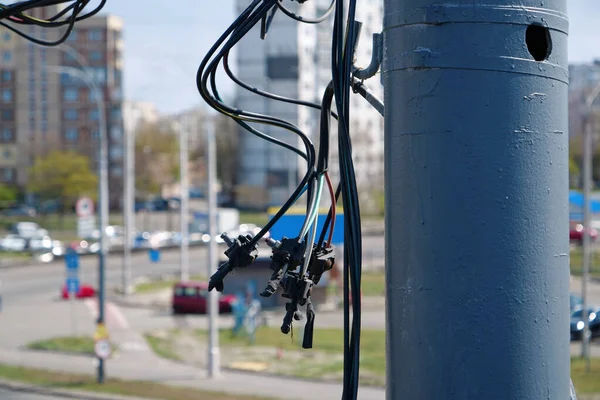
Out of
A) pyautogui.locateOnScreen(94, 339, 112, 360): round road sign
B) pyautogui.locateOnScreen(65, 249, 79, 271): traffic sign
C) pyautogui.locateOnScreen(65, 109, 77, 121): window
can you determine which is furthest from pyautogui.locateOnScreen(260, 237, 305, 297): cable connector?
pyautogui.locateOnScreen(65, 109, 77, 121): window

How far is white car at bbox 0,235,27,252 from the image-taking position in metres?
61.9

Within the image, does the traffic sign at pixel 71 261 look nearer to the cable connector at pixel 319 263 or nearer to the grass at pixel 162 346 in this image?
the grass at pixel 162 346

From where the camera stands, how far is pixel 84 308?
39.7 meters

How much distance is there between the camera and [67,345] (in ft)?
94.9

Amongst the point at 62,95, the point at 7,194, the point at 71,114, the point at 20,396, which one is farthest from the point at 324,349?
the point at 71,114

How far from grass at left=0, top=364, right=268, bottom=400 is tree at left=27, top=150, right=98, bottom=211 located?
150ft

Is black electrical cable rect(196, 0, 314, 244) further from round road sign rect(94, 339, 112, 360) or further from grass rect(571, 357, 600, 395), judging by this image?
round road sign rect(94, 339, 112, 360)

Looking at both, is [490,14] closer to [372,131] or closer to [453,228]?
[453,228]

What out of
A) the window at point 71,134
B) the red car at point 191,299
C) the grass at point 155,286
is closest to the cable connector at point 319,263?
the red car at point 191,299

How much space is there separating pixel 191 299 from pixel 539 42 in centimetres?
3582

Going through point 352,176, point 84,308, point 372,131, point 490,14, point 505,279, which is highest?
point 372,131

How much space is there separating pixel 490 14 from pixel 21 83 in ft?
253

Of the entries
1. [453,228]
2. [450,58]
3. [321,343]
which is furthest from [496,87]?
[321,343]

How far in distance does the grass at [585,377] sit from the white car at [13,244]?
47007 mm
